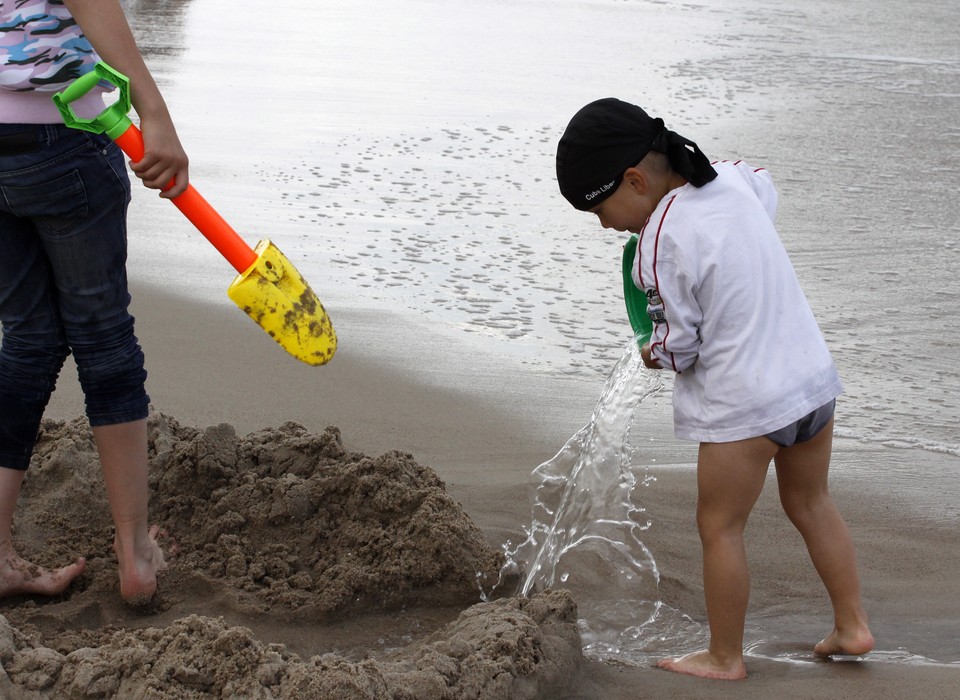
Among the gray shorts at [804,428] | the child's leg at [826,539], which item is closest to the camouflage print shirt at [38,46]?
the gray shorts at [804,428]

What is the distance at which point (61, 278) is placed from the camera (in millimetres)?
2338

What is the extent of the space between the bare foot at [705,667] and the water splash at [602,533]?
0.15 m

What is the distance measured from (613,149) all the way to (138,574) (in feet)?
4.79

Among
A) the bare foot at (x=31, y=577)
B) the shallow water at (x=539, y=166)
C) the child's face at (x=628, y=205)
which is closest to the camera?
the child's face at (x=628, y=205)

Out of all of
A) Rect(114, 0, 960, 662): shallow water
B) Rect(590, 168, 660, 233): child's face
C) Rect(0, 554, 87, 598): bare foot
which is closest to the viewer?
Rect(590, 168, 660, 233): child's face

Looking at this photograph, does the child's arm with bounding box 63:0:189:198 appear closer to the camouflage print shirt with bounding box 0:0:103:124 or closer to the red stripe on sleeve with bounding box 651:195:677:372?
the camouflage print shirt with bounding box 0:0:103:124

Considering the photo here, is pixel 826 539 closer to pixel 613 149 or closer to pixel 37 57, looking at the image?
pixel 613 149

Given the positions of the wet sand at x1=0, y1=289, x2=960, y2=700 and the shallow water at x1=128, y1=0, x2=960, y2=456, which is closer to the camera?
the wet sand at x1=0, y1=289, x2=960, y2=700

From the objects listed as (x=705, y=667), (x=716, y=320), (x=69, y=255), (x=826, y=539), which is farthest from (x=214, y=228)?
(x=826, y=539)

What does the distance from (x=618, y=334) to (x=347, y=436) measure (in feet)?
4.49

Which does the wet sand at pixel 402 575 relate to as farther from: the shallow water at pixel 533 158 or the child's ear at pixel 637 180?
the child's ear at pixel 637 180

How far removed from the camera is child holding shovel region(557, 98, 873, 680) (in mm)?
2387

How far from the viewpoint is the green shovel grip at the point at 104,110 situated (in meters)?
2.15

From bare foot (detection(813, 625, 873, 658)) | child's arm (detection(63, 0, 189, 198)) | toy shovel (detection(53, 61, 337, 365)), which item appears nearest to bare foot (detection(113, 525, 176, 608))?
toy shovel (detection(53, 61, 337, 365))
